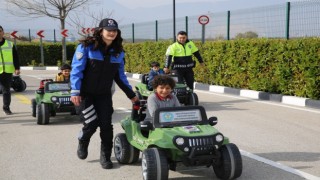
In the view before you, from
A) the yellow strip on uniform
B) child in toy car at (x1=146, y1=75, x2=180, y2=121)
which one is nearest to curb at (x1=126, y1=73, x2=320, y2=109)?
the yellow strip on uniform

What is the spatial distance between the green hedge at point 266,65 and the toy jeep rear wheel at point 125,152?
696 centimetres

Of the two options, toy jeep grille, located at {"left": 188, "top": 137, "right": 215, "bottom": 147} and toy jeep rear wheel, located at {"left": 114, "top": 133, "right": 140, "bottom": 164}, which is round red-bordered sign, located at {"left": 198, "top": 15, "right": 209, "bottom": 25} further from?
toy jeep grille, located at {"left": 188, "top": 137, "right": 215, "bottom": 147}

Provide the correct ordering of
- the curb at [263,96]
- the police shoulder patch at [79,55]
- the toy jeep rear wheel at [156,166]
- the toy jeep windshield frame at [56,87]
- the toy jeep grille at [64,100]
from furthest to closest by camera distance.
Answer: the curb at [263,96]
the toy jeep windshield frame at [56,87]
the toy jeep grille at [64,100]
the police shoulder patch at [79,55]
the toy jeep rear wheel at [156,166]

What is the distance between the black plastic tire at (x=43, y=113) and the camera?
9.07 metres

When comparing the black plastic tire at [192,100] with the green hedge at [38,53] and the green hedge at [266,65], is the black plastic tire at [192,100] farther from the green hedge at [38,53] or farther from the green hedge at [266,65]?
the green hedge at [38,53]

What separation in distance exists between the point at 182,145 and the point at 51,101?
15.9ft

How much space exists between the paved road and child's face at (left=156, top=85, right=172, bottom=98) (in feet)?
3.07

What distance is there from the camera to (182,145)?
4906 millimetres

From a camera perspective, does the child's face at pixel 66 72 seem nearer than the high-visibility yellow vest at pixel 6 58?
No

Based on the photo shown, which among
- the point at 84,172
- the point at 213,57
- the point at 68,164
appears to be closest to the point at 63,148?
the point at 68,164

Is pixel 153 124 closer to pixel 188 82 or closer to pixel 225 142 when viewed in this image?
pixel 225 142

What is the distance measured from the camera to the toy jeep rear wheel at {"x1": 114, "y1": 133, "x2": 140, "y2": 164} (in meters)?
5.88

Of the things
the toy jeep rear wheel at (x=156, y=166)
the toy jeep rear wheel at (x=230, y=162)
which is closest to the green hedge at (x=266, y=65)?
the toy jeep rear wheel at (x=230, y=162)

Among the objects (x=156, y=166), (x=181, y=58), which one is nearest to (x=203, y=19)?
(x=181, y=58)
